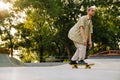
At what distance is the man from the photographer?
30.0 ft

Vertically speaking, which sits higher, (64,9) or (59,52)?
(64,9)

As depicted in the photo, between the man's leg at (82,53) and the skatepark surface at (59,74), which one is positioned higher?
the man's leg at (82,53)

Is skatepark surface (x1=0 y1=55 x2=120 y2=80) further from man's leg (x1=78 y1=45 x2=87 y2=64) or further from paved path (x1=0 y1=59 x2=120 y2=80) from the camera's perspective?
man's leg (x1=78 y1=45 x2=87 y2=64)

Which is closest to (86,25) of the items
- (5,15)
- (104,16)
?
(5,15)

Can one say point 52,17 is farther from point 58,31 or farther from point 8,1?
point 8,1

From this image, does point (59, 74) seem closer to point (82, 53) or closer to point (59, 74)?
point (59, 74)

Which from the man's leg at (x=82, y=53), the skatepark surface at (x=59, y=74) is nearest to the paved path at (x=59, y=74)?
the skatepark surface at (x=59, y=74)

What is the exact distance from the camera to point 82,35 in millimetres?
9164

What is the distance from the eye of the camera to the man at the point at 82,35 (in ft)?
30.0

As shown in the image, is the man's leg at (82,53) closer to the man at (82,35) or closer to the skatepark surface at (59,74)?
the man at (82,35)

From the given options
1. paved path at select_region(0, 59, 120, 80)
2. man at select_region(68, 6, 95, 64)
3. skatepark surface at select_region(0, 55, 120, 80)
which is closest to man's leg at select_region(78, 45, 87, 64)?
man at select_region(68, 6, 95, 64)

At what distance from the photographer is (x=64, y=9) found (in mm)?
42781

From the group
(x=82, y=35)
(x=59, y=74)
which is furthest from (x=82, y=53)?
(x=59, y=74)

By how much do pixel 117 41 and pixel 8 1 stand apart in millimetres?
13107
